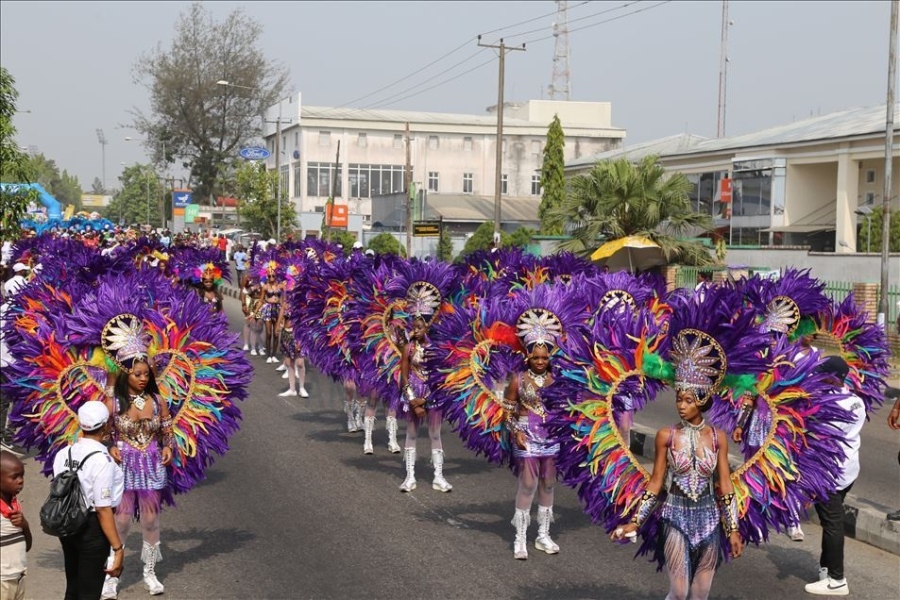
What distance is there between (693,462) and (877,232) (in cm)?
3222

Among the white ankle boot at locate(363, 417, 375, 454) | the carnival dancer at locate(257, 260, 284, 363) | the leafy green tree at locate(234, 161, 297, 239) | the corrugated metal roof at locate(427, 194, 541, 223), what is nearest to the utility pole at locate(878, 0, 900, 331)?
the carnival dancer at locate(257, 260, 284, 363)

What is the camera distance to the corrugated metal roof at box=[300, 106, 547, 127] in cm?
8019

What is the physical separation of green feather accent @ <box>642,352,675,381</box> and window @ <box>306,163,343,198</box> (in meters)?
73.9

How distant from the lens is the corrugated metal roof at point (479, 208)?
2581 inches

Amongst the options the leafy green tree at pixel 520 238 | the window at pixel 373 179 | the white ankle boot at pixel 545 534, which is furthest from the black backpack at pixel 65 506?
the window at pixel 373 179

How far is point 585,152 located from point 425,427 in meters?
71.5

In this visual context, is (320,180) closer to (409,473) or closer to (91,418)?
(409,473)

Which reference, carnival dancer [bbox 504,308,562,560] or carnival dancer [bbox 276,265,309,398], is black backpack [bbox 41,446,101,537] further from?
carnival dancer [bbox 276,265,309,398]

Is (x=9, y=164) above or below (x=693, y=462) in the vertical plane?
above

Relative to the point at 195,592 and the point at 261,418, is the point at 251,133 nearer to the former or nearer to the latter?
the point at 261,418

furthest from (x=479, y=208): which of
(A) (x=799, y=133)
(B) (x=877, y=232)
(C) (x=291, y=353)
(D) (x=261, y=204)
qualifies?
(C) (x=291, y=353)

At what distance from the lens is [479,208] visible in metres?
68.1

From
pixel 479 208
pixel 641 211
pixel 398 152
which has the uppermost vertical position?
pixel 398 152

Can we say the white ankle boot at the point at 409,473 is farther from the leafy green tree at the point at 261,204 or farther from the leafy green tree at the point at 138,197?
the leafy green tree at the point at 138,197
